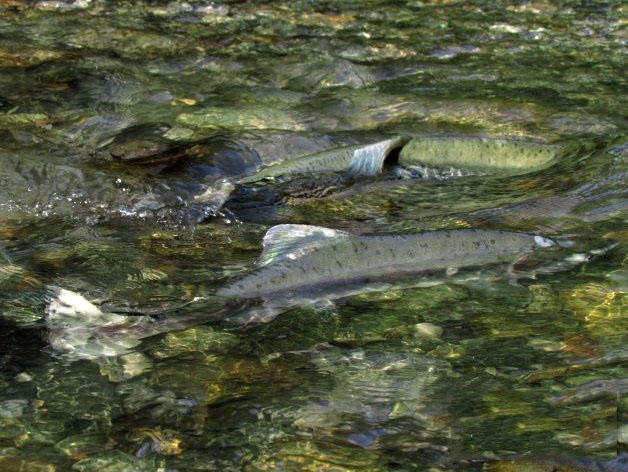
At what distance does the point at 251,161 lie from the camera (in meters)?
6.50

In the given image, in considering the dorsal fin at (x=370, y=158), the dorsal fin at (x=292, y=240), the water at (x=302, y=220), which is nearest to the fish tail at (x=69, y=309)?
the water at (x=302, y=220)

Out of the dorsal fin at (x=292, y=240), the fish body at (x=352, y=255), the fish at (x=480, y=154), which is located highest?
the dorsal fin at (x=292, y=240)

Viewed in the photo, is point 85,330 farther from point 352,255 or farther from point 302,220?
point 302,220

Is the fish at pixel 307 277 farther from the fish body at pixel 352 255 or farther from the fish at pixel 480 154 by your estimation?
the fish at pixel 480 154

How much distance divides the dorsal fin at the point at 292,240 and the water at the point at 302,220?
28 cm

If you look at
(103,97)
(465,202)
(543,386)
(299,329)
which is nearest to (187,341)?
(299,329)

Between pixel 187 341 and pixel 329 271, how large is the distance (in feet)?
2.53

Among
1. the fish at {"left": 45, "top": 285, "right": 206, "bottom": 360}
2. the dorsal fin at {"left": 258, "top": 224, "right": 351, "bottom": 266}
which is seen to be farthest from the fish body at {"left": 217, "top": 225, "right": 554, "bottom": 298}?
the fish at {"left": 45, "top": 285, "right": 206, "bottom": 360}

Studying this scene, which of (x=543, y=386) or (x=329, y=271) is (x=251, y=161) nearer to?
(x=329, y=271)

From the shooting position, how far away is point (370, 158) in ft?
20.6

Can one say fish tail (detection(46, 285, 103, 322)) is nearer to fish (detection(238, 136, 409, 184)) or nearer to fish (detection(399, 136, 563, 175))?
fish (detection(238, 136, 409, 184))

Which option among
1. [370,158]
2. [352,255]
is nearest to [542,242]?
[352,255]

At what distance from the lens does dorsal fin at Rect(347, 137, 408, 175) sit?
627cm

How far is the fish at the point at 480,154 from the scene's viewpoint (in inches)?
254
